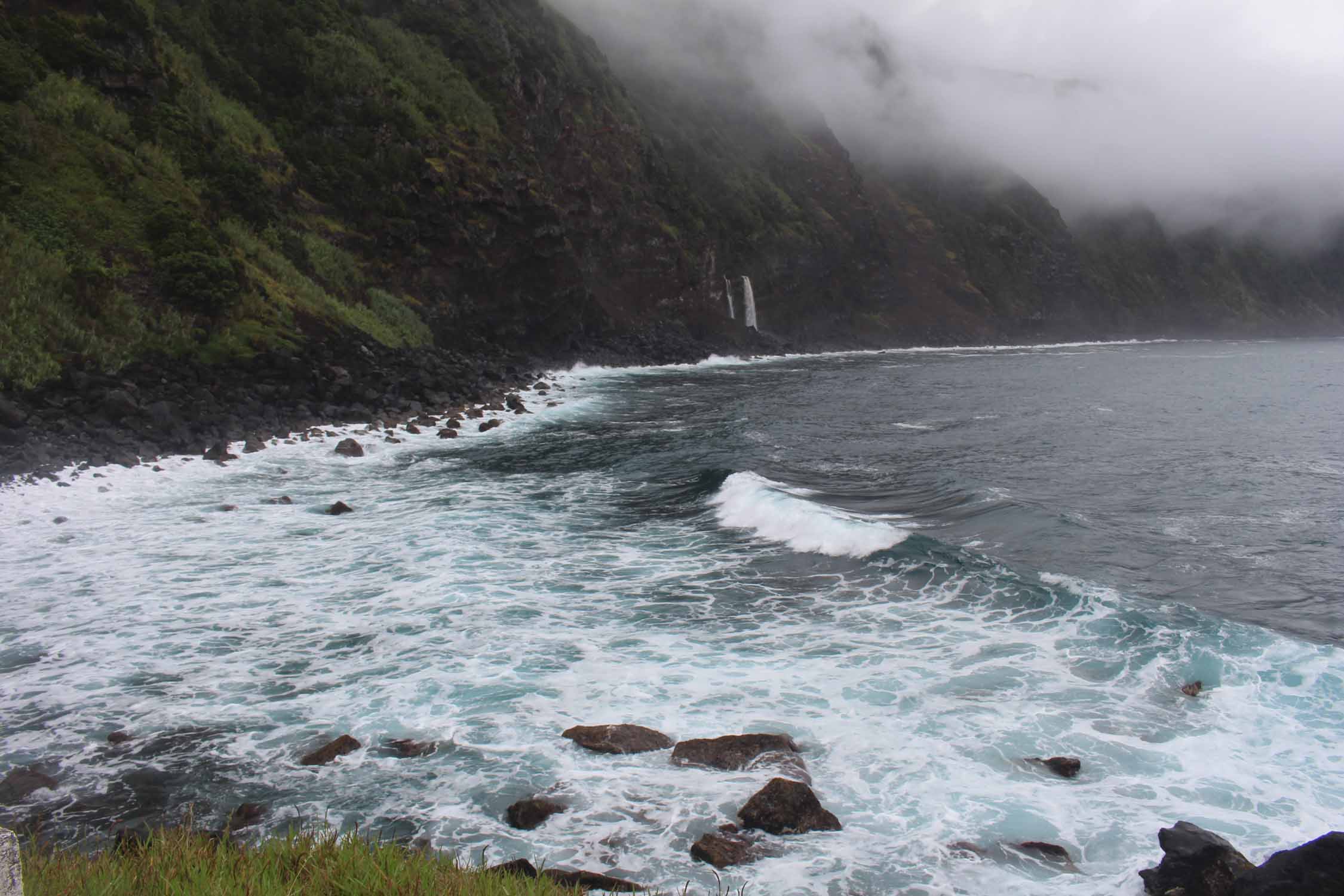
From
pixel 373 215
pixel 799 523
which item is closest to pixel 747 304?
pixel 373 215

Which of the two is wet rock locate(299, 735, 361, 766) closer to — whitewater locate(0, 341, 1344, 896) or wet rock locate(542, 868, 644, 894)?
whitewater locate(0, 341, 1344, 896)

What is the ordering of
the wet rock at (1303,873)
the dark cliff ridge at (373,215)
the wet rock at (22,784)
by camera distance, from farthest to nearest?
the dark cliff ridge at (373,215), the wet rock at (22,784), the wet rock at (1303,873)

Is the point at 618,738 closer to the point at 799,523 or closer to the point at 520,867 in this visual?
the point at 520,867

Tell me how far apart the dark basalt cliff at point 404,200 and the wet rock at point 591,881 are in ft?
68.9

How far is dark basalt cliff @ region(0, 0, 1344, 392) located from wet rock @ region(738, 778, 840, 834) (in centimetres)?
2133

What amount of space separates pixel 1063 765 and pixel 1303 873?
257 cm

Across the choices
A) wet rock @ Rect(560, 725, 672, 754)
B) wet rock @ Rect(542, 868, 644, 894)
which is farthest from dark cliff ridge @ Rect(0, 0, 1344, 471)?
wet rock @ Rect(542, 868, 644, 894)

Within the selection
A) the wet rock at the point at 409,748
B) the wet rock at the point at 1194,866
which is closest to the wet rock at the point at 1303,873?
the wet rock at the point at 1194,866

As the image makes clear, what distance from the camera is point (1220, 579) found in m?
13.8

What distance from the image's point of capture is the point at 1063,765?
799 centimetres

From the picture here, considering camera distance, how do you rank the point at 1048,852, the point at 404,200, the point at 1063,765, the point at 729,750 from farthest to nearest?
the point at 404,200
the point at 729,750
the point at 1063,765
the point at 1048,852

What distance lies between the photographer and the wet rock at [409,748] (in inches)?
322

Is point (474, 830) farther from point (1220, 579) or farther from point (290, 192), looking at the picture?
point (290, 192)

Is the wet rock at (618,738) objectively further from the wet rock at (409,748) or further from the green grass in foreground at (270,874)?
the green grass in foreground at (270,874)
